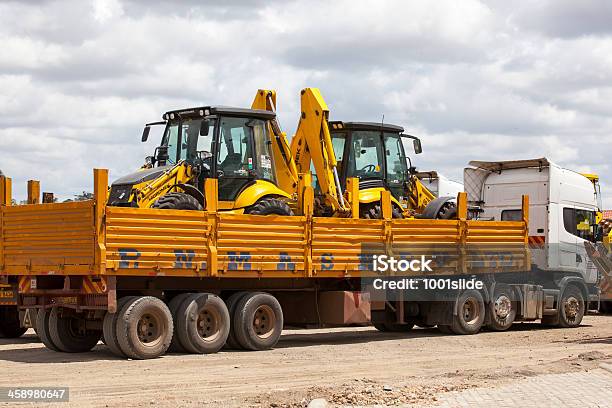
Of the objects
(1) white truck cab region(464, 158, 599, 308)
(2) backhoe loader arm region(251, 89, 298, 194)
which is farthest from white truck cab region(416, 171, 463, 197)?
(2) backhoe loader arm region(251, 89, 298, 194)

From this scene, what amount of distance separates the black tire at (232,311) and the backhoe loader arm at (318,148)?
3606mm

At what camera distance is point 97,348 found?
Answer: 20.0 meters

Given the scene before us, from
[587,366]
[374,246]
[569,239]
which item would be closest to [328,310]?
[374,246]

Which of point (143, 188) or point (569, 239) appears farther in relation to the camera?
point (569, 239)

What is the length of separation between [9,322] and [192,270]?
599 centimetres

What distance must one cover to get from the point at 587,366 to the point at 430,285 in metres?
7.25

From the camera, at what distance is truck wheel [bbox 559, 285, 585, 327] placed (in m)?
25.8

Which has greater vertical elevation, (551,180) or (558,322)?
(551,180)

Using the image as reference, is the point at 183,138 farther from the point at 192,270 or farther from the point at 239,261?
the point at 192,270

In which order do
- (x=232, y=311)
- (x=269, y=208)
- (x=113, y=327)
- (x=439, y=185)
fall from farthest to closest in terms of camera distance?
1. (x=439, y=185)
2. (x=269, y=208)
3. (x=232, y=311)
4. (x=113, y=327)

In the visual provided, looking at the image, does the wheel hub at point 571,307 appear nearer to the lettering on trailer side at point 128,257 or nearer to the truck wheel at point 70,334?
the truck wheel at point 70,334

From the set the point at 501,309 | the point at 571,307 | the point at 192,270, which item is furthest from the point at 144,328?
the point at 571,307

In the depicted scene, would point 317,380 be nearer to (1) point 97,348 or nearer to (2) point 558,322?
(1) point 97,348

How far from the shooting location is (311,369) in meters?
16.2
